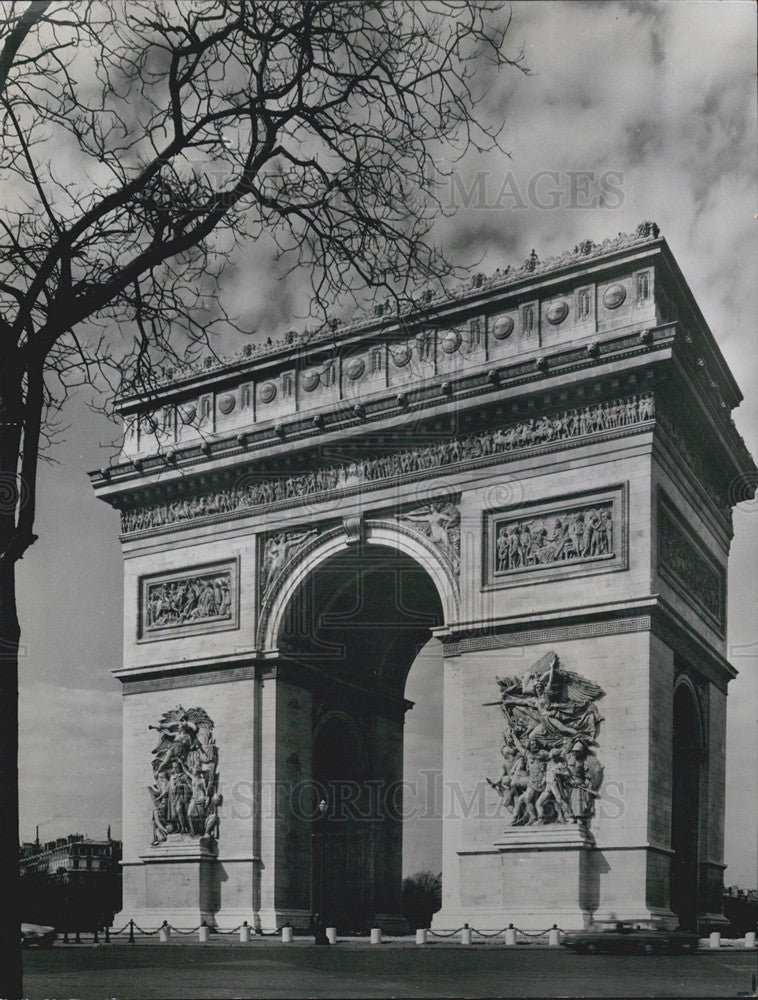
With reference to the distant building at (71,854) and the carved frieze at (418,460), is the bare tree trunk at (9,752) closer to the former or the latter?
the carved frieze at (418,460)

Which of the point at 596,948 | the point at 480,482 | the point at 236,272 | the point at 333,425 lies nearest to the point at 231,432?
the point at 333,425

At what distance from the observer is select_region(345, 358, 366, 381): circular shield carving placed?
105 ft

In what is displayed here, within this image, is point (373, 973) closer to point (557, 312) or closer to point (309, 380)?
point (557, 312)

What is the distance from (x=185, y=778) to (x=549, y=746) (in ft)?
32.6

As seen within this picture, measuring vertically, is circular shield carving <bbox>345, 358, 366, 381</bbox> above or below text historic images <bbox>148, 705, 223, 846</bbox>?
above

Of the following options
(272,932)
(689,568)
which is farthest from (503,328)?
(272,932)

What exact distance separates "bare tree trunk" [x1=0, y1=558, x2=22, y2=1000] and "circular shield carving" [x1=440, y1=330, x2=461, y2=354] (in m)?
22.0

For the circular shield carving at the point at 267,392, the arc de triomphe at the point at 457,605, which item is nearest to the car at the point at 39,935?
the arc de triomphe at the point at 457,605

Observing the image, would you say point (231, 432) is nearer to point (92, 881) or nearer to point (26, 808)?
point (26, 808)

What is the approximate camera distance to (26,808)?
35438 mm

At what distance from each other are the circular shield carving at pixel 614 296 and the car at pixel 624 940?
12650mm

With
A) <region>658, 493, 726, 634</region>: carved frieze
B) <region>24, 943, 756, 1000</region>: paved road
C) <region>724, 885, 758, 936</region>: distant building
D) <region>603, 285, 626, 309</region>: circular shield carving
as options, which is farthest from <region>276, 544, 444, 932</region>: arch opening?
<region>724, 885, 758, 936</region>: distant building

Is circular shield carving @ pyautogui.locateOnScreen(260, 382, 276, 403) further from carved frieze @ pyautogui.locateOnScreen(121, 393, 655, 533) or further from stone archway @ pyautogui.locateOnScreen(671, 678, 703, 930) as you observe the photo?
stone archway @ pyautogui.locateOnScreen(671, 678, 703, 930)

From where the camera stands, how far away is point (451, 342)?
100 ft
